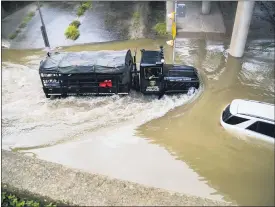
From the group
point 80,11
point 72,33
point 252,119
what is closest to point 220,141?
point 252,119

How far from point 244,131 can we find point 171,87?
4213 mm

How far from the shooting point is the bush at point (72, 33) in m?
21.6

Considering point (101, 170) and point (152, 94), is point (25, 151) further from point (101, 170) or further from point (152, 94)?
point (152, 94)

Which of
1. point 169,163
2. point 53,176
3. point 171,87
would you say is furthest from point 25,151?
point 171,87

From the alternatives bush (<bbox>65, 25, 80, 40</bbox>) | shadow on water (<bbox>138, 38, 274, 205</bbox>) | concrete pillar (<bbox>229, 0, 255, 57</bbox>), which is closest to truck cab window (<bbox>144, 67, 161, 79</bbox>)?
shadow on water (<bbox>138, 38, 274, 205</bbox>)

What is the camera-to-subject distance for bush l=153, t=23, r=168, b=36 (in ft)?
68.7

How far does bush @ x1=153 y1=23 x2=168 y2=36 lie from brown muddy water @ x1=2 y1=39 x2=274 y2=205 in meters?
3.83

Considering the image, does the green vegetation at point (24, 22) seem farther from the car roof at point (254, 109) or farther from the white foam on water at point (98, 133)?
the car roof at point (254, 109)

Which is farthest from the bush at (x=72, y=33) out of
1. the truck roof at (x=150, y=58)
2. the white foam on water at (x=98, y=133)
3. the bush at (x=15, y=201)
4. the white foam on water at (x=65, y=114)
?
the bush at (x=15, y=201)

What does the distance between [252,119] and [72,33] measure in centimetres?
1502

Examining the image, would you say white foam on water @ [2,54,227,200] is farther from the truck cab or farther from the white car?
the white car

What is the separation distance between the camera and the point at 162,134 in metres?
12.9

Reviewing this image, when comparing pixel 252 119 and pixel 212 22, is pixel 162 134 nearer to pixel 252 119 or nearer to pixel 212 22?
pixel 252 119

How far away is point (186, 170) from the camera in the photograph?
11.1 meters
